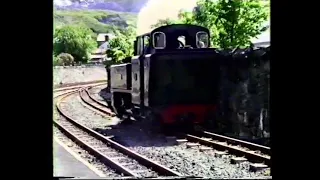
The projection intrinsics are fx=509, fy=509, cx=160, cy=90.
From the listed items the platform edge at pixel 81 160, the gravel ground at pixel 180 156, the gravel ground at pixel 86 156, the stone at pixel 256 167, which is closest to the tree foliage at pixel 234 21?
the gravel ground at pixel 180 156

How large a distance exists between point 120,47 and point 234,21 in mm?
4776

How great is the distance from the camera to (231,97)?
11352 millimetres

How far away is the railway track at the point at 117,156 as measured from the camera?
6703 millimetres

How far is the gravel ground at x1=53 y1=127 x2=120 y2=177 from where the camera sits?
6922mm

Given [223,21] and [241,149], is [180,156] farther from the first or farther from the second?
[223,21]

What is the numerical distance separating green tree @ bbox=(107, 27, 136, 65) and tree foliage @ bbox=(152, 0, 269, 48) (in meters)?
2.77

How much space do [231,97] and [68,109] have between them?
25.2 feet

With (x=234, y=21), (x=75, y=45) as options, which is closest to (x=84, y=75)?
(x=75, y=45)

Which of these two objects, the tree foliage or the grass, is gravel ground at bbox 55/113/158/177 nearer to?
the tree foliage

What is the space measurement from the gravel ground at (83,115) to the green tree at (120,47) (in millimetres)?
1813

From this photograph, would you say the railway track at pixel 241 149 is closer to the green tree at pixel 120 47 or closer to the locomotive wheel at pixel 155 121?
the locomotive wheel at pixel 155 121

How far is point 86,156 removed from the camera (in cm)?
845

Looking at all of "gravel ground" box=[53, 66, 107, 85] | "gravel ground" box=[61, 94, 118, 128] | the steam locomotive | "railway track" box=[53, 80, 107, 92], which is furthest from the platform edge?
"railway track" box=[53, 80, 107, 92]
